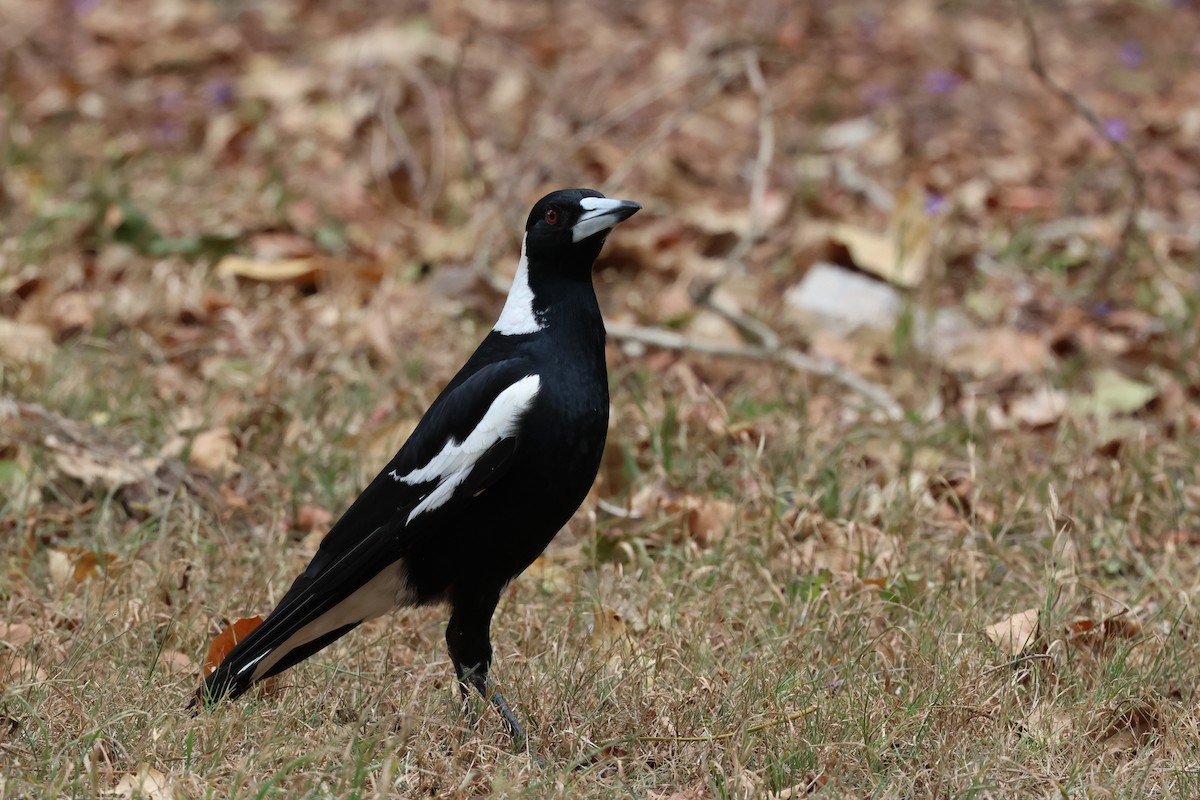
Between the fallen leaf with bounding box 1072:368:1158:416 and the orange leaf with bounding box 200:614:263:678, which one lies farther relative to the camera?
the fallen leaf with bounding box 1072:368:1158:416

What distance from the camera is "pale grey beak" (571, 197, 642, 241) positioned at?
300 cm

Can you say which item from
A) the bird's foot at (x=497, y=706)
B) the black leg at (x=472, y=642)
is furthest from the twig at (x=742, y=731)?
the black leg at (x=472, y=642)

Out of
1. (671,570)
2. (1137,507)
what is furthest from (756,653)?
(1137,507)

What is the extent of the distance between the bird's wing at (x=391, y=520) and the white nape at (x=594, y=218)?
32 centimetres

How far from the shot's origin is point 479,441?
283 cm

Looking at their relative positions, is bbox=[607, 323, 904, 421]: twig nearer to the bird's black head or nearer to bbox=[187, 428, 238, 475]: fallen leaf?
bbox=[187, 428, 238, 475]: fallen leaf

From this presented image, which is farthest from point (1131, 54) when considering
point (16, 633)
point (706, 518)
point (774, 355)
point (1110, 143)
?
point (16, 633)

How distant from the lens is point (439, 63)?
7.21 meters

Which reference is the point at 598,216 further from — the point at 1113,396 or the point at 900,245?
the point at 900,245

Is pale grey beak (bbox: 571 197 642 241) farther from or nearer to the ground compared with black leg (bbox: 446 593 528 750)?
farther from the ground

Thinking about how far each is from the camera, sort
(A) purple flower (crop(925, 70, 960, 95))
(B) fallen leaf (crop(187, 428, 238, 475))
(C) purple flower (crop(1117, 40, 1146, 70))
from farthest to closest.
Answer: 1. (C) purple flower (crop(1117, 40, 1146, 70))
2. (A) purple flower (crop(925, 70, 960, 95))
3. (B) fallen leaf (crop(187, 428, 238, 475))

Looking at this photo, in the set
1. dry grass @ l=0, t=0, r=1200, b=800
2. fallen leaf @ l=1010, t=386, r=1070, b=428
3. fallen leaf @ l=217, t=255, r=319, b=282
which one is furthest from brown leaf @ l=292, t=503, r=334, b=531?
fallen leaf @ l=1010, t=386, r=1070, b=428

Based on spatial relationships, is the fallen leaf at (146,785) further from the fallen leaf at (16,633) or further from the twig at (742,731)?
the twig at (742,731)

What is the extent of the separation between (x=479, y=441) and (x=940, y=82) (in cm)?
535
